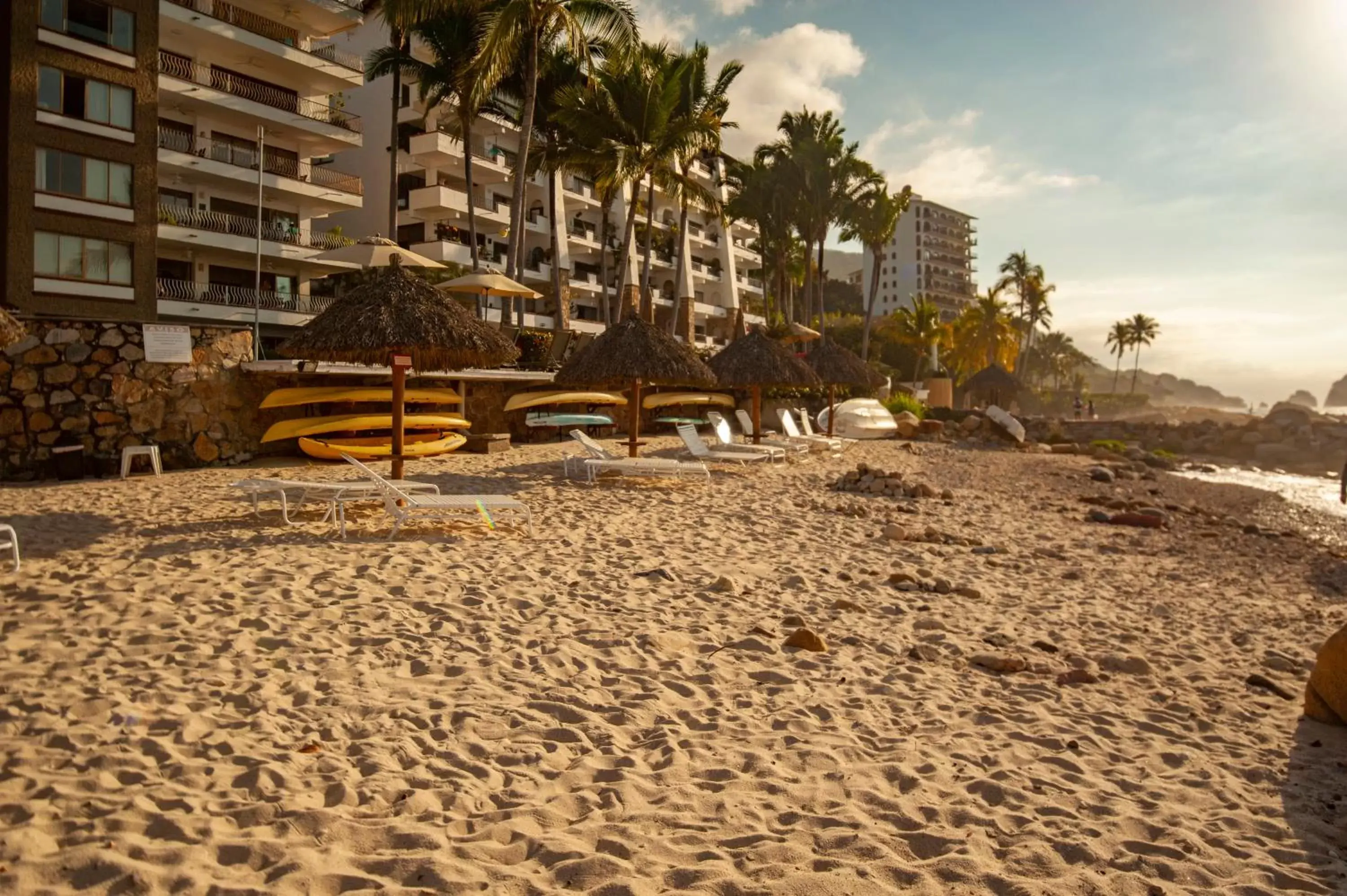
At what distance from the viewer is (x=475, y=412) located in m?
18.1

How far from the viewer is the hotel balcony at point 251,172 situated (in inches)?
1026

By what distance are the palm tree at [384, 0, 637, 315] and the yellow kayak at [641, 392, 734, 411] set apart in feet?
16.4

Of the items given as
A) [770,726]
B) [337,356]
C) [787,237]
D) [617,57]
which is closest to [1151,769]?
[770,726]

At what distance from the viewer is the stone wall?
472 inches

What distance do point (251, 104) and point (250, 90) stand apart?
68 centimetres

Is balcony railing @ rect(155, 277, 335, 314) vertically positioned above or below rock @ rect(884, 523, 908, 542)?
above

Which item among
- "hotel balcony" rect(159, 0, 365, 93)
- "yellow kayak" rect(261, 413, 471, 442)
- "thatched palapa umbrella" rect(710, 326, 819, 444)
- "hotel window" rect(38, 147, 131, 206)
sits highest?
"hotel balcony" rect(159, 0, 365, 93)

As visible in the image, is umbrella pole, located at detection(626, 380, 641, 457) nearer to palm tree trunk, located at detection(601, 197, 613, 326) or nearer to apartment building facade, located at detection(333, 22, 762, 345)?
palm tree trunk, located at detection(601, 197, 613, 326)

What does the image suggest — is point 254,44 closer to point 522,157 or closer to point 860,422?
point 522,157

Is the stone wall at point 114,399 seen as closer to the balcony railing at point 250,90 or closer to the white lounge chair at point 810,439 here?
the white lounge chair at point 810,439

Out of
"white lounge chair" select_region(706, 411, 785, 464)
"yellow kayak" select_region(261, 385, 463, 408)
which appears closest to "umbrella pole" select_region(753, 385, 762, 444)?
"white lounge chair" select_region(706, 411, 785, 464)

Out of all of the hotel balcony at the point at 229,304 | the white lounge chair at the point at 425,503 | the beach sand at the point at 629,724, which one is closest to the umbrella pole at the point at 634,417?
the white lounge chair at the point at 425,503

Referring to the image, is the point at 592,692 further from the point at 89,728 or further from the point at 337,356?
the point at 337,356

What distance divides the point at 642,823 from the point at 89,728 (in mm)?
2412
